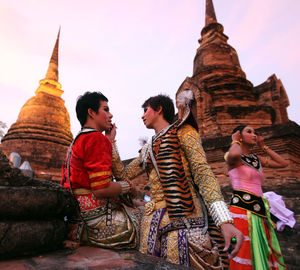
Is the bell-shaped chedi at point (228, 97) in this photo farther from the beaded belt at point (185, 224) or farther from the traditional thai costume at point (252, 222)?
the beaded belt at point (185, 224)

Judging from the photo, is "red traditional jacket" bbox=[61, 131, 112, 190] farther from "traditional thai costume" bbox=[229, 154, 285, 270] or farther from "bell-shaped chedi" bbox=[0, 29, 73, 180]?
"bell-shaped chedi" bbox=[0, 29, 73, 180]

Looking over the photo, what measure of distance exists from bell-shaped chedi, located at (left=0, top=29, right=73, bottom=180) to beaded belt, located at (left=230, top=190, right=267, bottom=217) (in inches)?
467

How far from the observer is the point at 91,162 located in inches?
57.6

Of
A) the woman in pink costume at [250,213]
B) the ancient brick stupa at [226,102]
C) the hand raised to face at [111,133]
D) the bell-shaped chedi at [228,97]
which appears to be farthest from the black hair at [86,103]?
the bell-shaped chedi at [228,97]

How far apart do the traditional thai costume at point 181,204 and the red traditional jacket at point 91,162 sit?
454 millimetres

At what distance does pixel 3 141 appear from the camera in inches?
586

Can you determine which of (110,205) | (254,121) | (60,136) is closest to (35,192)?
(110,205)

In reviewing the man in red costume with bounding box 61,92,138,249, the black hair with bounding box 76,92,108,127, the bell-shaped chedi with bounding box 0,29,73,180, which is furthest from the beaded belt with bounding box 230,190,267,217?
the bell-shaped chedi with bounding box 0,29,73,180

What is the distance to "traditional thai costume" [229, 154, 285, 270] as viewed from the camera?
2334 millimetres

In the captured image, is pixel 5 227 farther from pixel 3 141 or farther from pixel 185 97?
pixel 3 141

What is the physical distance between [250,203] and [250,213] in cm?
12

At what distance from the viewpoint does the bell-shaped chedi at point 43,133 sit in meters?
13.4

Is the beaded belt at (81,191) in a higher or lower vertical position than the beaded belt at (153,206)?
higher

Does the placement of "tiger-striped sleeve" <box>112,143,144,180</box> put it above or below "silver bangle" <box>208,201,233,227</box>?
above
